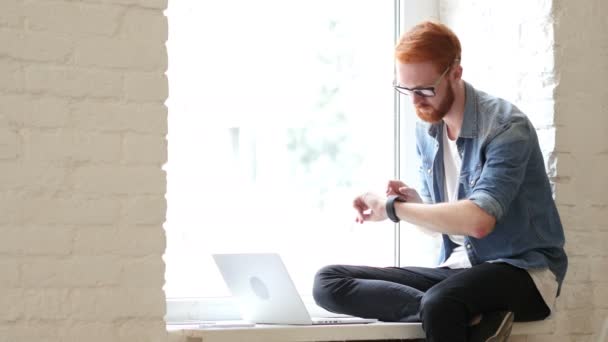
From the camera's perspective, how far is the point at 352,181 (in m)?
3.34

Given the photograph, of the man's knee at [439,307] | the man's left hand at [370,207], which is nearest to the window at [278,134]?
the man's left hand at [370,207]

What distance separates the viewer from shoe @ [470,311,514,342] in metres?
2.60

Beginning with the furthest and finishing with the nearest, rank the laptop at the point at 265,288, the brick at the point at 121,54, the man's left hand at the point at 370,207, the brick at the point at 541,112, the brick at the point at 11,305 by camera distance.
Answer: the brick at the point at 541,112, the man's left hand at the point at 370,207, the laptop at the point at 265,288, the brick at the point at 121,54, the brick at the point at 11,305

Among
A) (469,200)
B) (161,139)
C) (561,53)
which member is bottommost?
(469,200)

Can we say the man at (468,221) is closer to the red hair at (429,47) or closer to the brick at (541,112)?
the red hair at (429,47)

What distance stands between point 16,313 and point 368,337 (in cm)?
93

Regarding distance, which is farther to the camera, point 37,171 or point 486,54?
point 486,54

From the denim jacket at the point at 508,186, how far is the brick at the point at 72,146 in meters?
0.95

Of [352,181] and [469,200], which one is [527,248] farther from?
[352,181]

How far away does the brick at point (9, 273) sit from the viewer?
2.42m

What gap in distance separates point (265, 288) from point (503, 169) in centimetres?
71

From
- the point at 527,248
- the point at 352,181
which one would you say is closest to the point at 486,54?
the point at 352,181

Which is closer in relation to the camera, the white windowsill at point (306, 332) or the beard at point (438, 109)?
the white windowsill at point (306, 332)

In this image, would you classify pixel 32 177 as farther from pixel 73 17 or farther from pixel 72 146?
pixel 73 17
